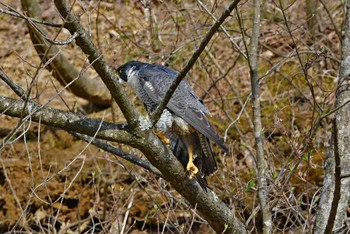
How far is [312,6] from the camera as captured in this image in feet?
23.0

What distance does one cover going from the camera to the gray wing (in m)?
4.26

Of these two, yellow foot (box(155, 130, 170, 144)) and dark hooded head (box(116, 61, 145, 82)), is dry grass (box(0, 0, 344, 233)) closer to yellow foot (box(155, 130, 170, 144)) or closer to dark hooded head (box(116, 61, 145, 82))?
dark hooded head (box(116, 61, 145, 82))

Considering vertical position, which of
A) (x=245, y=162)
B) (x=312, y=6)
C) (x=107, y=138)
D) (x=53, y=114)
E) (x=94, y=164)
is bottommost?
(x=245, y=162)

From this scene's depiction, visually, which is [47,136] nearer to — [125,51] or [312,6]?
[125,51]

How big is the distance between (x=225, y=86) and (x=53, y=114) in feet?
12.9

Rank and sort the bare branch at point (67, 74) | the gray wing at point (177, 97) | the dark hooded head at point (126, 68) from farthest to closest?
the bare branch at point (67, 74) → the dark hooded head at point (126, 68) → the gray wing at point (177, 97)

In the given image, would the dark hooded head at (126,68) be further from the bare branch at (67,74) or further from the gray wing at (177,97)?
the bare branch at (67,74)

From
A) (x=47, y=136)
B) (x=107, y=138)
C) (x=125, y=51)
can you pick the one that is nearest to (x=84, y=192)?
(x=47, y=136)

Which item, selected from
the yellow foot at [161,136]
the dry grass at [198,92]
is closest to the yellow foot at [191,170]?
the yellow foot at [161,136]

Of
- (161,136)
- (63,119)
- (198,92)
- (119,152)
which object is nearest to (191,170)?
(119,152)

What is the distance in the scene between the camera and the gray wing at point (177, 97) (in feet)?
14.0

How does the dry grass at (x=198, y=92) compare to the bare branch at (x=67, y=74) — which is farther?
the bare branch at (x=67, y=74)

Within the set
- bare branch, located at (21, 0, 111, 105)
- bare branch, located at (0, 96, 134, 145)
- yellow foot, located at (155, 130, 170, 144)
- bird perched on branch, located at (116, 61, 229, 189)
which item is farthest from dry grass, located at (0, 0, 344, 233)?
bare branch, located at (0, 96, 134, 145)

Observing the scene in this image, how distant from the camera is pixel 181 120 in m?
4.35
